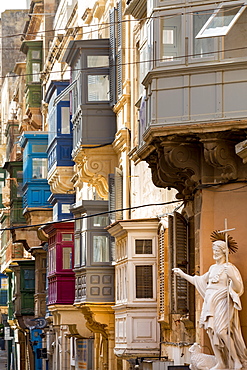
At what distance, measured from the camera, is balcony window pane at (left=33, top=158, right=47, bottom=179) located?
49812 mm

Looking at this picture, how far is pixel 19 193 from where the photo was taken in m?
58.2

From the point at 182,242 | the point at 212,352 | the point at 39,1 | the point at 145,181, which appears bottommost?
the point at 212,352

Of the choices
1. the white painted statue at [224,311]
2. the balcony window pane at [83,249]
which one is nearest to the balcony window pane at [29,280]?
the balcony window pane at [83,249]

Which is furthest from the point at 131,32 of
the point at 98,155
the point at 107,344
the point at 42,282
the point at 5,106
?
the point at 5,106

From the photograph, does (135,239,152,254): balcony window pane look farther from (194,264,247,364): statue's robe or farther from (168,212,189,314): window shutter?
(194,264,247,364): statue's robe

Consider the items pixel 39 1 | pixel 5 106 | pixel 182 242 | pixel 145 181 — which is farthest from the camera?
pixel 5 106

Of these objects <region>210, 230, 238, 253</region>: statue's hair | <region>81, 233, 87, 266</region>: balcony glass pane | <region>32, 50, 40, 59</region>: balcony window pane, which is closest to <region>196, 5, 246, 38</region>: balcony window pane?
<region>210, 230, 238, 253</region>: statue's hair

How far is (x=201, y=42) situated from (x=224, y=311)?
4.29 meters

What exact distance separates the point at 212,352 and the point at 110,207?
1276 centimetres

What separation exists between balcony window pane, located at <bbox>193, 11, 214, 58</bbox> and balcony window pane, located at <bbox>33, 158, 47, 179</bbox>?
29.5m

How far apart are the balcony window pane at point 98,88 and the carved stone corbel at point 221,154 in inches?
519

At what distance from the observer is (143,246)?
2797 centimetres

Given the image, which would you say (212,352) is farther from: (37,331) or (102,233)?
(37,331)

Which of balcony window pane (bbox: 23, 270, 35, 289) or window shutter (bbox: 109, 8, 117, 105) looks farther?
balcony window pane (bbox: 23, 270, 35, 289)
